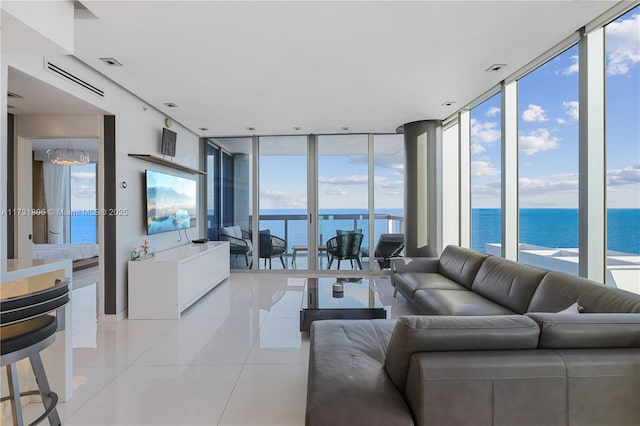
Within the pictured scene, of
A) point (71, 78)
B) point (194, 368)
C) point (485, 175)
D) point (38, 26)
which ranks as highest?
point (71, 78)

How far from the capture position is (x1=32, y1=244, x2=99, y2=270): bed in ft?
22.0

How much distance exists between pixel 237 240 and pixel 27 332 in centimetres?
510

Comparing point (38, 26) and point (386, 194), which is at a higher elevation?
point (38, 26)

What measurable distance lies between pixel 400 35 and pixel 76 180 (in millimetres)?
8641

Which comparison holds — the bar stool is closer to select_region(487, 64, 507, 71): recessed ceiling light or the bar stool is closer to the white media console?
the white media console

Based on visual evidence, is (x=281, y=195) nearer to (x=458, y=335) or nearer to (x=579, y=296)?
(x=579, y=296)

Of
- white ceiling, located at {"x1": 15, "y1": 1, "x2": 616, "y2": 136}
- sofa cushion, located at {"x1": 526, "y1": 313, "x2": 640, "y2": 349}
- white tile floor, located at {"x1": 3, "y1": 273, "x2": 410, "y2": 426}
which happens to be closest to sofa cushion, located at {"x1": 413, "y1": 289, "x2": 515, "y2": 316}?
white tile floor, located at {"x1": 3, "y1": 273, "x2": 410, "y2": 426}

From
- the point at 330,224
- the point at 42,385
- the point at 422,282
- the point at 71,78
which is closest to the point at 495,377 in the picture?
the point at 42,385

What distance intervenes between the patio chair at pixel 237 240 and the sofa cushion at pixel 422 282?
3.32 meters

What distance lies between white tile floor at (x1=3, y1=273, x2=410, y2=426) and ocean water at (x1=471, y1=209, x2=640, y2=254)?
168cm

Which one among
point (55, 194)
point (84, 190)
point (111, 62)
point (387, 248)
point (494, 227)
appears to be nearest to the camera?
point (111, 62)

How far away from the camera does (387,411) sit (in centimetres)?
130

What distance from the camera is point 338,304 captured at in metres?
3.37

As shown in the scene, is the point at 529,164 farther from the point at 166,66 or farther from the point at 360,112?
the point at 166,66
